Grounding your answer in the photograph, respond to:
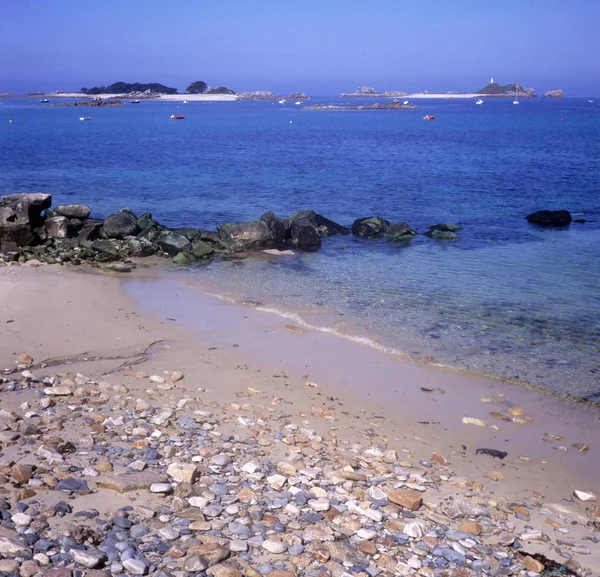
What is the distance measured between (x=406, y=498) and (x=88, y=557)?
292 centimetres

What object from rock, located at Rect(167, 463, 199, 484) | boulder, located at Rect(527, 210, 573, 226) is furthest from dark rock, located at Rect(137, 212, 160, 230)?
rock, located at Rect(167, 463, 199, 484)

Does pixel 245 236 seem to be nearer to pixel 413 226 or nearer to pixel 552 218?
pixel 413 226

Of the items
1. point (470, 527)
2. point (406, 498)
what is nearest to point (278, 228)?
point (406, 498)

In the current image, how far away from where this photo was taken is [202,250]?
19219 mm

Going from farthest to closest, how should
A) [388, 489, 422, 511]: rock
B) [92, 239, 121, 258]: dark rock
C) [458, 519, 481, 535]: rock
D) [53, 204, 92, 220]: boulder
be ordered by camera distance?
[53, 204, 92, 220]: boulder → [92, 239, 121, 258]: dark rock → [388, 489, 422, 511]: rock → [458, 519, 481, 535]: rock

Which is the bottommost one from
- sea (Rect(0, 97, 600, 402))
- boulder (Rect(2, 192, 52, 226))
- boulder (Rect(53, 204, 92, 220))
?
sea (Rect(0, 97, 600, 402))

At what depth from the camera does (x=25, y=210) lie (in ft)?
65.2

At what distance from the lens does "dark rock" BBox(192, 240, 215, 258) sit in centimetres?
1911

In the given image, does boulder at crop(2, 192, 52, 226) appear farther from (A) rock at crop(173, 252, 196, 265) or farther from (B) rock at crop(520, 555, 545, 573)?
(B) rock at crop(520, 555, 545, 573)

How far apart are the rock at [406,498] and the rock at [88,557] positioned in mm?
2735

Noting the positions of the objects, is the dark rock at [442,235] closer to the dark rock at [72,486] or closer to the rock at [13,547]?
the dark rock at [72,486]

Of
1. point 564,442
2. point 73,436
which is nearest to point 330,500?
point 73,436

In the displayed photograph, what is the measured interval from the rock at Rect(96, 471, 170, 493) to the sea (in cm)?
596

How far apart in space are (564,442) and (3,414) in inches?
267
